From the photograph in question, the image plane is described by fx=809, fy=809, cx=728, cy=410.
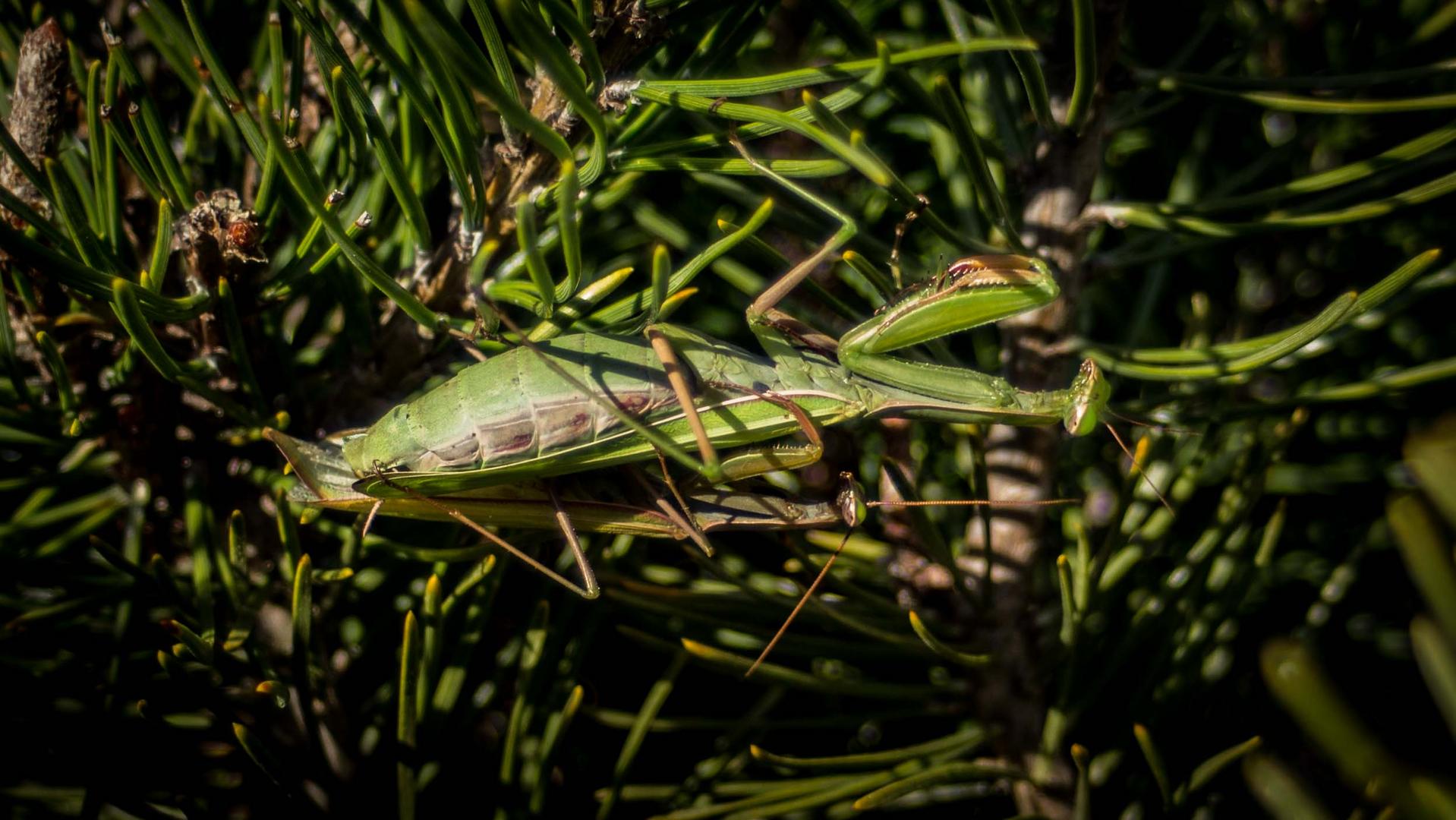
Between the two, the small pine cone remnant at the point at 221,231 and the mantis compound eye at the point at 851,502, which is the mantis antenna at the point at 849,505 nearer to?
the mantis compound eye at the point at 851,502

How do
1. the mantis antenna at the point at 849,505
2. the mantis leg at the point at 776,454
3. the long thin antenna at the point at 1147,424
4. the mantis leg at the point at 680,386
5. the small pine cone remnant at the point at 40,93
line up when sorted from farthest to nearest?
the mantis leg at the point at 776,454, the long thin antenna at the point at 1147,424, the mantis antenna at the point at 849,505, the mantis leg at the point at 680,386, the small pine cone remnant at the point at 40,93

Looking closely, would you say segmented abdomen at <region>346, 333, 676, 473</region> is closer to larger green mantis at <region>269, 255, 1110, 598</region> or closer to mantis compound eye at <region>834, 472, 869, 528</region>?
larger green mantis at <region>269, 255, 1110, 598</region>

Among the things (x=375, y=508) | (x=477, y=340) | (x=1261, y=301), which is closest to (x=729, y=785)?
(x=375, y=508)

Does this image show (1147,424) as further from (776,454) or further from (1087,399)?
(776,454)

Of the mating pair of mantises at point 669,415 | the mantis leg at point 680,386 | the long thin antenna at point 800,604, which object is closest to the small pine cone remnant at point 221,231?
the mating pair of mantises at point 669,415

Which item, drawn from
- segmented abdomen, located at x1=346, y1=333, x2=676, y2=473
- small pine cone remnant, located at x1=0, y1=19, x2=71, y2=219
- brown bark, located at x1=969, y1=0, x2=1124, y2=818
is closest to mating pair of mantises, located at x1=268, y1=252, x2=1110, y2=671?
segmented abdomen, located at x1=346, y1=333, x2=676, y2=473

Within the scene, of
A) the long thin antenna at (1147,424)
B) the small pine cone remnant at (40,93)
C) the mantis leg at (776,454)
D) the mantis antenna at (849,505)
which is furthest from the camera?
the mantis leg at (776,454)

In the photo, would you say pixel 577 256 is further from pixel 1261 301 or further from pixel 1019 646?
pixel 1261 301
